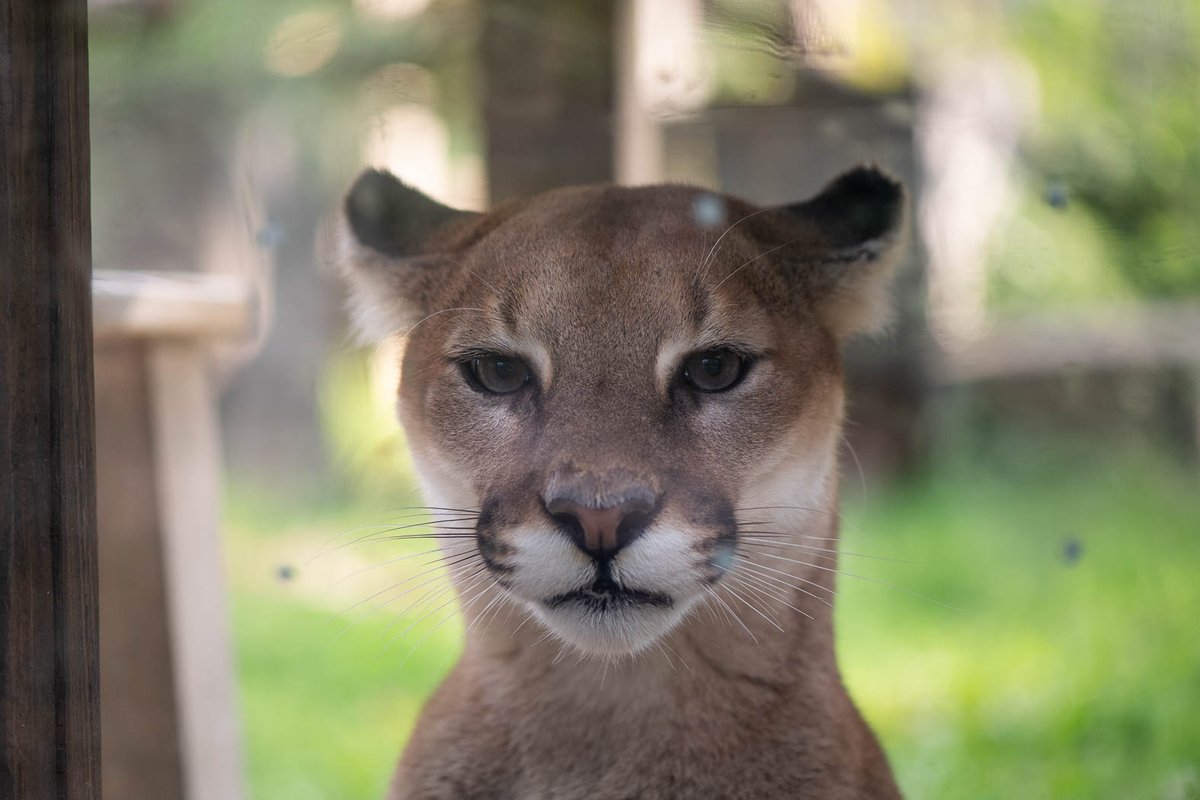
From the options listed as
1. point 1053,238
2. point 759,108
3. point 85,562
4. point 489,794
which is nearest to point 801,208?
point 759,108

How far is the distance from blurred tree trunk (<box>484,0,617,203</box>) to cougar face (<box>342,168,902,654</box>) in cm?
53

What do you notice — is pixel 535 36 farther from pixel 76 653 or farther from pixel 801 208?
pixel 76 653

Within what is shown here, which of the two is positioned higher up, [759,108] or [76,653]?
[759,108]

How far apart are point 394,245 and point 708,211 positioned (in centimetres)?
74

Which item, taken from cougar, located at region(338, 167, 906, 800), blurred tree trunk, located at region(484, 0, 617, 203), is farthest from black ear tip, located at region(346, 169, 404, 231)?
blurred tree trunk, located at region(484, 0, 617, 203)

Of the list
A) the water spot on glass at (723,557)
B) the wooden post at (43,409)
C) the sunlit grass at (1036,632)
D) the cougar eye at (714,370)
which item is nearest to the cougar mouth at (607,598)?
the water spot on glass at (723,557)

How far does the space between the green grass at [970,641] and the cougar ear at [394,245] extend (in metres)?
0.60

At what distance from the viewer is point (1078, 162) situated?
331 cm

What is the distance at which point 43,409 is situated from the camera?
5.82 ft

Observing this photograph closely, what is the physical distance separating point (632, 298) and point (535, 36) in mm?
A: 1382

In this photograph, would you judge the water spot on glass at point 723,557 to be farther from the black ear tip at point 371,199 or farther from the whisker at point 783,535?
the black ear tip at point 371,199

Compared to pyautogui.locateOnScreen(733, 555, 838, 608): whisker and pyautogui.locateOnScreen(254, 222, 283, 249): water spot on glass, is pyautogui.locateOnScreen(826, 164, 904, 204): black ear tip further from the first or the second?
pyautogui.locateOnScreen(254, 222, 283, 249): water spot on glass

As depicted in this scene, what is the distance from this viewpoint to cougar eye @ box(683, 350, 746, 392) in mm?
2154

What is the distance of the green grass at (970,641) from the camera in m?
3.26
